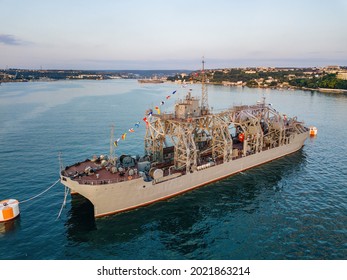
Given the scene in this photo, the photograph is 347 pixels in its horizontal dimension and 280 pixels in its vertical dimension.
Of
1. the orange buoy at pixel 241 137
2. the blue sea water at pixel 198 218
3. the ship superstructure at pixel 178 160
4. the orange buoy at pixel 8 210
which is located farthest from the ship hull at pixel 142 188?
the orange buoy at pixel 241 137

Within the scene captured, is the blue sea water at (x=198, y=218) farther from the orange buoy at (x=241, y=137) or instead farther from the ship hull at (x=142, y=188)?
the orange buoy at (x=241, y=137)

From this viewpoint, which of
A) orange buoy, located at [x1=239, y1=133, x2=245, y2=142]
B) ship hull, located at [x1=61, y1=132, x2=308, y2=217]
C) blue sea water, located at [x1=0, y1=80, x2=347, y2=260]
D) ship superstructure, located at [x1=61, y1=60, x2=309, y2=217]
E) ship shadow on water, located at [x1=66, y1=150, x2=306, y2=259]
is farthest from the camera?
orange buoy, located at [x1=239, y1=133, x2=245, y2=142]

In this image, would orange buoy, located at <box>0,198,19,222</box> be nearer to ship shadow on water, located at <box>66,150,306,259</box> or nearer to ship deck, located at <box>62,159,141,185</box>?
ship shadow on water, located at <box>66,150,306,259</box>

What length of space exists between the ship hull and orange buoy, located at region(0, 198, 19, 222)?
5.92 metres

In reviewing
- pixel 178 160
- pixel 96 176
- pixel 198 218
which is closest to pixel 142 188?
pixel 96 176

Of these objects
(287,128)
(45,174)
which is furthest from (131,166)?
(287,128)

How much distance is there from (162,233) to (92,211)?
33.7 ft

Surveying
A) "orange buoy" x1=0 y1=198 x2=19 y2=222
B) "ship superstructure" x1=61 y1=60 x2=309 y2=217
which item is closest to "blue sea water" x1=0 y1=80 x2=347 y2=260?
"orange buoy" x1=0 y1=198 x2=19 y2=222

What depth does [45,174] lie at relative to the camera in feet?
149

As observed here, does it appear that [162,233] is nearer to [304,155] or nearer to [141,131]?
[304,155]

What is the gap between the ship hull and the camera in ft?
107

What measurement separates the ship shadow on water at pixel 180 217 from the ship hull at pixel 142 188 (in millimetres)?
865

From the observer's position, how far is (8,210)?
31328 mm

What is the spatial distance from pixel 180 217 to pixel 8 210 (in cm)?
1985
